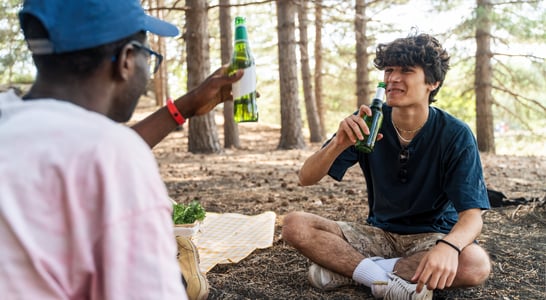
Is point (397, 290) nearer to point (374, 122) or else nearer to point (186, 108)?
point (374, 122)

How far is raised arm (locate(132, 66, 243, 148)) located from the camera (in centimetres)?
222

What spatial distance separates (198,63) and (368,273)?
8006mm

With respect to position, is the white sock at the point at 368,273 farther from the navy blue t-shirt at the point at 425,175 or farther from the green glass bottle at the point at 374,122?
the green glass bottle at the point at 374,122

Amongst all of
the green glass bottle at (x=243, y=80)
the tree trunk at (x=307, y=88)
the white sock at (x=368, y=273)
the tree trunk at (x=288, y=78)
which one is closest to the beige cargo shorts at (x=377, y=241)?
the white sock at (x=368, y=273)

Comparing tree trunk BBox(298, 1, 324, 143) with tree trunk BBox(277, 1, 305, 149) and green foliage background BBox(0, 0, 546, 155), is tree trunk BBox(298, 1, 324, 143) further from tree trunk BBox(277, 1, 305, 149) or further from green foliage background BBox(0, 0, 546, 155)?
tree trunk BBox(277, 1, 305, 149)

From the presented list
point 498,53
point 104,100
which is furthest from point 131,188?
point 498,53

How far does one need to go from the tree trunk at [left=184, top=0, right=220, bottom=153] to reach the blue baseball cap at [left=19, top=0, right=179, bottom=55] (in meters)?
8.26

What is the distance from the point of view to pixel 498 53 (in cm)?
1280

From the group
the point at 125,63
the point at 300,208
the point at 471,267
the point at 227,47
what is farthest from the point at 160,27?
the point at 227,47

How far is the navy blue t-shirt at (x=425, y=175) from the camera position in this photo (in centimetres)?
296

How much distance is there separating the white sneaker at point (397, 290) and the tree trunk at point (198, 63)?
7.21 meters

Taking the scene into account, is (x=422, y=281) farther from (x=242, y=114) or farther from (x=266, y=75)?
(x=266, y=75)

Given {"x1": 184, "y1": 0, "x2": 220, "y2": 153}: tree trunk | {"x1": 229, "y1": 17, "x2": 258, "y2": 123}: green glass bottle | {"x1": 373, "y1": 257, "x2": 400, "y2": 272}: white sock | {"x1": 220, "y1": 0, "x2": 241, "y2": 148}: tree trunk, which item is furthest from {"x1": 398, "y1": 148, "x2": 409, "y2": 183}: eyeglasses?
{"x1": 220, "y1": 0, "x2": 241, "y2": 148}: tree trunk

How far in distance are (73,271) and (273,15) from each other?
20.3 meters
